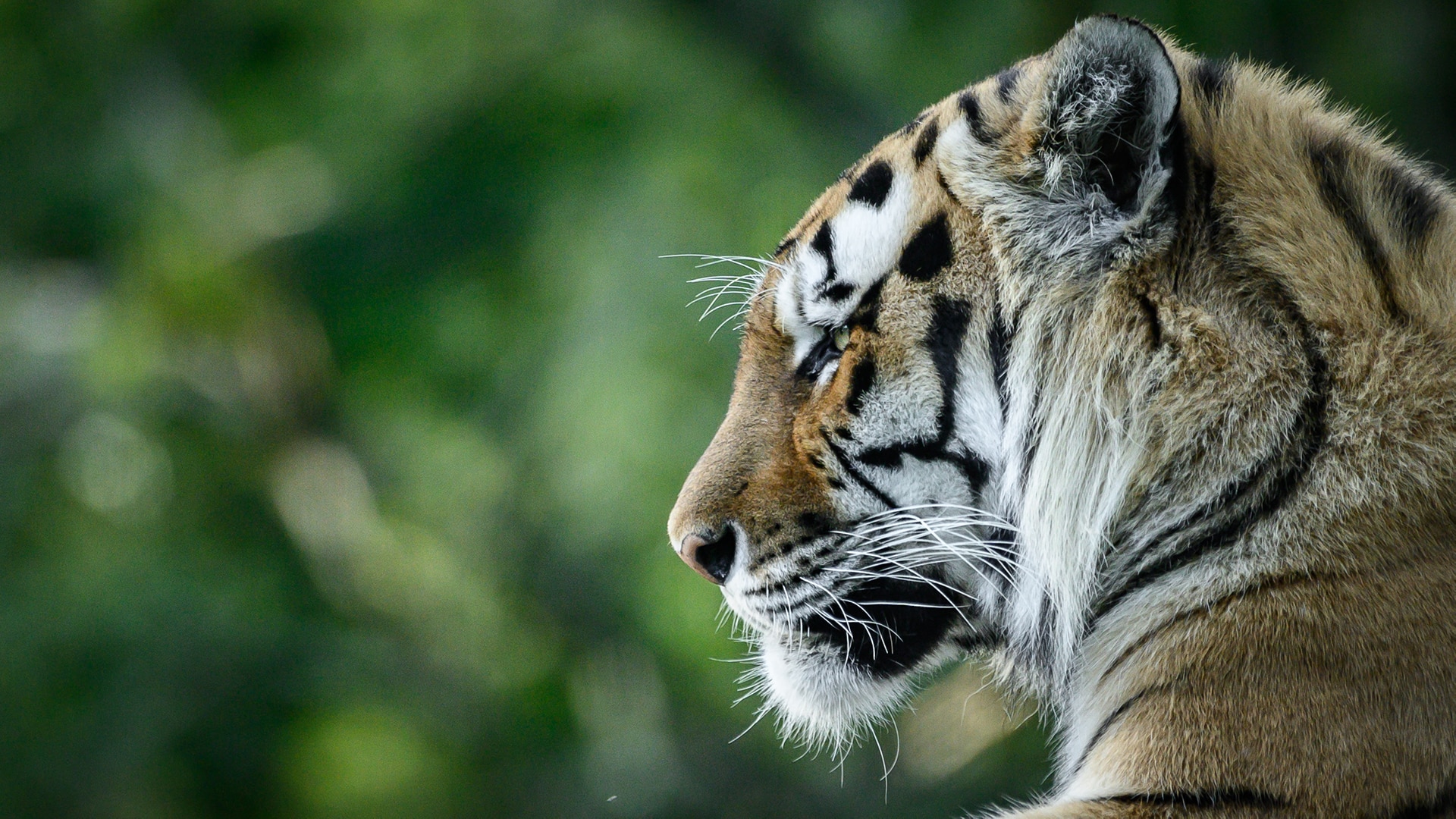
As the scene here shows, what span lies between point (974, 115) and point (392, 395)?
4063 mm

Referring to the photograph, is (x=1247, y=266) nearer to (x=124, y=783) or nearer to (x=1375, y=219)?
(x=1375, y=219)

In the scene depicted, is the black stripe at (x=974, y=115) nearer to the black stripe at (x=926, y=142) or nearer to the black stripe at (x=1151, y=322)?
the black stripe at (x=926, y=142)

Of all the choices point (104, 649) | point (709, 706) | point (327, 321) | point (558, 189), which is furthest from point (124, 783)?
point (558, 189)

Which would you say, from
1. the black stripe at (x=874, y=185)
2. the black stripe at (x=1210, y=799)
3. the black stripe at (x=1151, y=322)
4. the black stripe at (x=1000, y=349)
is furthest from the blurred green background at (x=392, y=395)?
the black stripe at (x=1210, y=799)

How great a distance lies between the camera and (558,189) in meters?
4.79

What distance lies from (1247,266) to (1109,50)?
0.25 meters

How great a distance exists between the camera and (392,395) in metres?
5.21

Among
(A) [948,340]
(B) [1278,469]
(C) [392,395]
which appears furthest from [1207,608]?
(C) [392,395]

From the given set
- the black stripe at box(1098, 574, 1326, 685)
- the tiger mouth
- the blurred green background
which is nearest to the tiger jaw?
the tiger mouth

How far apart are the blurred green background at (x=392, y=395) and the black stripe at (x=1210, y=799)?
9.41 feet

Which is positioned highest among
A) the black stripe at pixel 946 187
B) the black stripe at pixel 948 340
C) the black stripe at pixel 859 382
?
the black stripe at pixel 946 187

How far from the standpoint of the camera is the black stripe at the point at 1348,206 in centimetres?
125

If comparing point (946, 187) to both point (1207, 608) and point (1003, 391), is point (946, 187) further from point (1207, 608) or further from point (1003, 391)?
point (1207, 608)

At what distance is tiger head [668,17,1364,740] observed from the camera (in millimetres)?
1263
